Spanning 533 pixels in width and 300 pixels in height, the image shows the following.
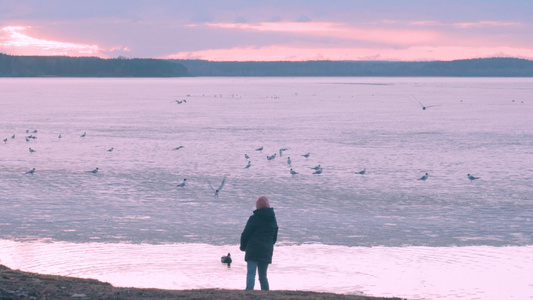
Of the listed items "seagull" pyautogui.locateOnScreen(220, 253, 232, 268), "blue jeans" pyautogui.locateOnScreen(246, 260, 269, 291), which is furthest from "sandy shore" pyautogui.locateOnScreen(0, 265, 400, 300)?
"seagull" pyautogui.locateOnScreen(220, 253, 232, 268)

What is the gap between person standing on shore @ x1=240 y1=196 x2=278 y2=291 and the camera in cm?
879

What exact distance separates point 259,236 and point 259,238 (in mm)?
25

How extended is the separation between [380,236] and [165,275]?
4716mm

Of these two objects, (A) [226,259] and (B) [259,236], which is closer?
(B) [259,236]

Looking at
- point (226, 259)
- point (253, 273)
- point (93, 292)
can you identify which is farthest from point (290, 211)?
point (93, 292)

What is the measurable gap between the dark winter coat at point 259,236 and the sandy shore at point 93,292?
565 millimetres

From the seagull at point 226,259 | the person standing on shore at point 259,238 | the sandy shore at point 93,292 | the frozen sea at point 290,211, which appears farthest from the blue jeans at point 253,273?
the seagull at point 226,259

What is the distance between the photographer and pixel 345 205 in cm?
1683

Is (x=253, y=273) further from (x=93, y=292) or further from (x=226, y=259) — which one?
(x=226, y=259)

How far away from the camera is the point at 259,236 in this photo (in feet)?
29.1

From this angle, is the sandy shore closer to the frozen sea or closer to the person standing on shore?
the person standing on shore

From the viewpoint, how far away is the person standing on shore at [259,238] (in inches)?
346

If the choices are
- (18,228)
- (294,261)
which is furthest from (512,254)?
(18,228)

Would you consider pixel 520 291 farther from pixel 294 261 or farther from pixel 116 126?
pixel 116 126
